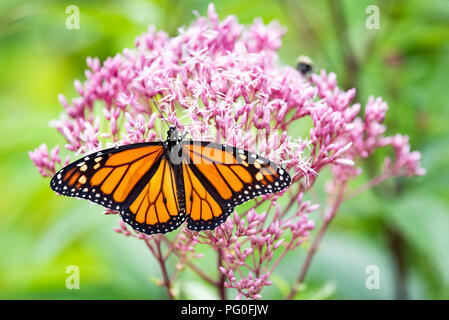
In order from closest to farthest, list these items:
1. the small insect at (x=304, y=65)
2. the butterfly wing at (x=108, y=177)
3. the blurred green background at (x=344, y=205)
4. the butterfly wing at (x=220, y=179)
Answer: the butterfly wing at (x=220, y=179) → the butterfly wing at (x=108, y=177) → the small insect at (x=304, y=65) → the blurred green background at (x=344, y=205)

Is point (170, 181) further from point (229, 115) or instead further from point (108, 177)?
point (229, 115)

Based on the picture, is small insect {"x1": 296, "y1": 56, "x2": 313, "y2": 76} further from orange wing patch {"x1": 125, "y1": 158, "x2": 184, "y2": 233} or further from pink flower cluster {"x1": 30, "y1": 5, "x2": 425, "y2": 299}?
orange wing patch {"x1": 125, "y1": 158, "x2": 184, "y2": 233}

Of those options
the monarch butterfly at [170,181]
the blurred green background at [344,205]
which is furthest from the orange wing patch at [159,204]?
the blurred green background at [344,205]

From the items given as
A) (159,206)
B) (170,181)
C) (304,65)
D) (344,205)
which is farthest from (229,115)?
(344,205)

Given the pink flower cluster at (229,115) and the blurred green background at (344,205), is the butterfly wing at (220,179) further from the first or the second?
the blurred green background at (344,205)

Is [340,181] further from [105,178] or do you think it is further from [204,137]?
[105,178]
